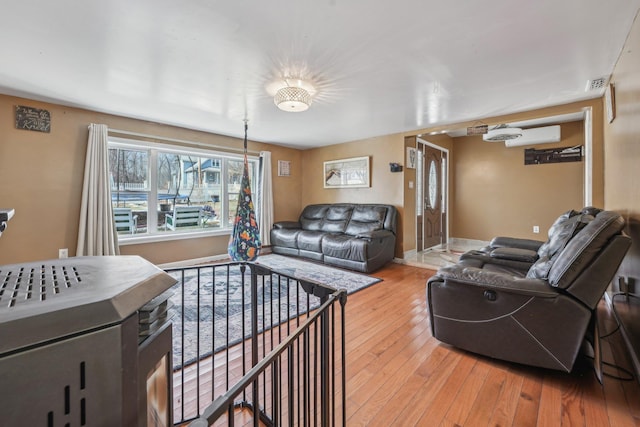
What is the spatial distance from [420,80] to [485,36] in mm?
722

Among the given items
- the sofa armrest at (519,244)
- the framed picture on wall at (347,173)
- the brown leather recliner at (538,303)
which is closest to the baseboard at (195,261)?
the framed picture on wall at (347,173)

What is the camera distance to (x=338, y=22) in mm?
1769

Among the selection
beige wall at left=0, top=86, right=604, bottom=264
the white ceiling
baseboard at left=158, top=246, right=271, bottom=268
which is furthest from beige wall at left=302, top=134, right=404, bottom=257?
baseboard at left=158, top=246, right=271, bottom=268

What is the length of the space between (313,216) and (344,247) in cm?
163

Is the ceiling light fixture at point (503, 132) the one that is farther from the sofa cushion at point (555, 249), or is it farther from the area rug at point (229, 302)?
the area rug at point (229, 302)

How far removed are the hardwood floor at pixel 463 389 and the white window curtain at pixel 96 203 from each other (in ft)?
10.5

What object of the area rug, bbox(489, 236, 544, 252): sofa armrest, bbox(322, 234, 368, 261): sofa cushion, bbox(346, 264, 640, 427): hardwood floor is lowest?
bbox(346, 264, 640, 427): hardwood floor

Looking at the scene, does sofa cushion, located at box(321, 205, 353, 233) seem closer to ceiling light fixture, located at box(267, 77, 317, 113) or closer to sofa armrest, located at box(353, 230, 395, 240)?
sofa armrest, located at box(353, 230, 395, 240)

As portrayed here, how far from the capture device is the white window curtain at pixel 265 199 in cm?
525

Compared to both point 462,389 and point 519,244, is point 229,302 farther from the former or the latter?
point 519,244

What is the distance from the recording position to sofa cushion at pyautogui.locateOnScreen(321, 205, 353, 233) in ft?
16.1

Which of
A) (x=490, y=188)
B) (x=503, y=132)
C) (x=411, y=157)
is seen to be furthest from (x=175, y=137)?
(x=490, y=188)

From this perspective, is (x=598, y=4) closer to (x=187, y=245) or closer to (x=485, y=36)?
(x=485, y=36)

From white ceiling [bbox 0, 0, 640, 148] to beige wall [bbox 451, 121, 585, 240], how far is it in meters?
2.29
